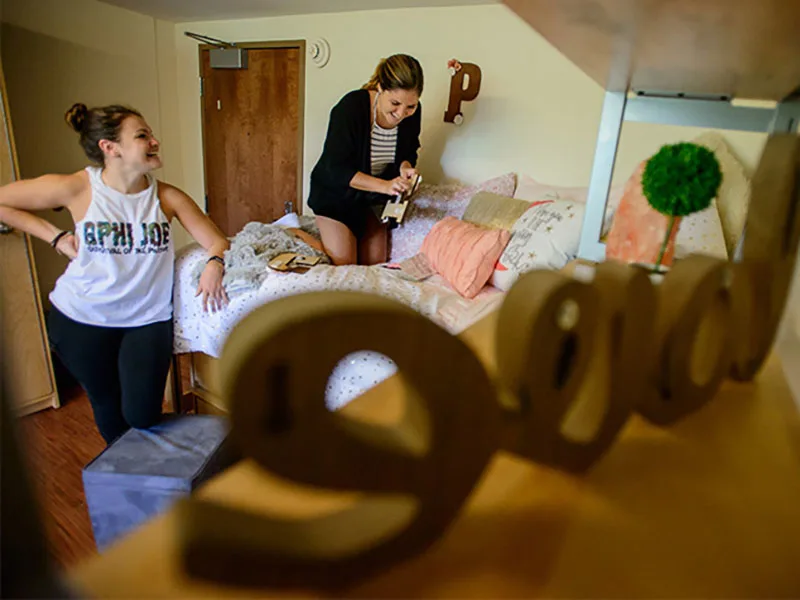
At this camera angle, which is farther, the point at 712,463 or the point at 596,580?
the point at 712,463

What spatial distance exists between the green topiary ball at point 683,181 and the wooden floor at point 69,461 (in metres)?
1.26

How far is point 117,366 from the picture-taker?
1.68 m

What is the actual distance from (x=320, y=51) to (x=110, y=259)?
2028mm

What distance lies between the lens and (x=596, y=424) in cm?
38

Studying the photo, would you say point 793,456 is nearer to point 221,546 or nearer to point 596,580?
point 596,580

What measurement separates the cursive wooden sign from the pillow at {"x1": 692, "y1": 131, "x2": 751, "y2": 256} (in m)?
1.39

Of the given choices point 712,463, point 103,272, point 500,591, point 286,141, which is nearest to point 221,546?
point 500,591

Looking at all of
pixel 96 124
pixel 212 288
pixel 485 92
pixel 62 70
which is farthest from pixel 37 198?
pixel 485 92

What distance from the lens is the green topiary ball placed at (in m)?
0.55

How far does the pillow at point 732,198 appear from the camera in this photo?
158cm

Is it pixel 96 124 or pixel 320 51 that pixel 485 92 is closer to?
pixel 320 51

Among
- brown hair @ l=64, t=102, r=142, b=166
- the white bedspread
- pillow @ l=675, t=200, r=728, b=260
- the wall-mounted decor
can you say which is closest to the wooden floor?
the white bedspread

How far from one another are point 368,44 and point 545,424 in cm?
299

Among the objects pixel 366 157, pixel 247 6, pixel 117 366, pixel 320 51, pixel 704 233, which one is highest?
pixel 247 6
